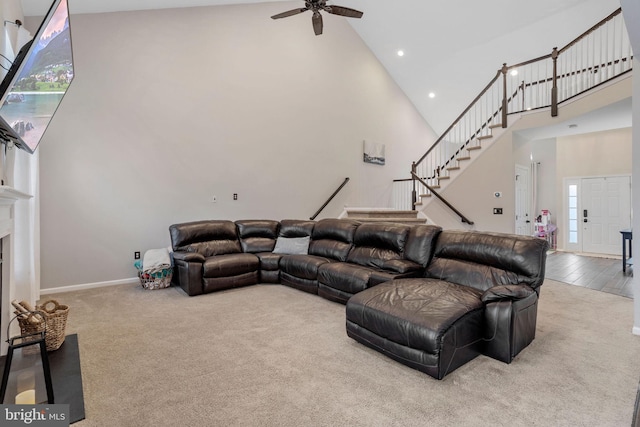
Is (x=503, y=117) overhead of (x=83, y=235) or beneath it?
overhead

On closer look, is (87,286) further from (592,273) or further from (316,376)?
(592,273)

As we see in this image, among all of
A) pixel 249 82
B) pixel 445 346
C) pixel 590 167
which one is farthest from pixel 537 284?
pixel 590 167

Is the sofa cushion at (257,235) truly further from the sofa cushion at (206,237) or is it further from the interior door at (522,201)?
the interior door at (522,201)

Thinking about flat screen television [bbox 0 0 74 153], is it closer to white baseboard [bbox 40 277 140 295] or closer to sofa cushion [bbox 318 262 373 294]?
white baseboard [bbox 40 277 140 295]

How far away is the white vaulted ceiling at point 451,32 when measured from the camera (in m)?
5.54

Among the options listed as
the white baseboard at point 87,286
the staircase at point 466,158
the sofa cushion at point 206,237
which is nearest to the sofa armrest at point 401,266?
the sofa cushion at point 206,237

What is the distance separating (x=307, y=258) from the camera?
4336 mm

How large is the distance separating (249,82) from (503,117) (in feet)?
15.4

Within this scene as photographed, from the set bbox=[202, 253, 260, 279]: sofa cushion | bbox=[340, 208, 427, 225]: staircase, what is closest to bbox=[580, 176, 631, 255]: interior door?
bbox=[340, 208, 427, 225]: staircase

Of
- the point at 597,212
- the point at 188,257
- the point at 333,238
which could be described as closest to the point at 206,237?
the point at 188,257

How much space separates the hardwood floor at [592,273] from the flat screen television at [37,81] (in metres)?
6.40

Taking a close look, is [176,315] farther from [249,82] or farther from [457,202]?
[457,202]

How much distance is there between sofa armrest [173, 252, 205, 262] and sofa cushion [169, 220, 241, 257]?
18 centimetres

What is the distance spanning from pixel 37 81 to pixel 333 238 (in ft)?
11.6
